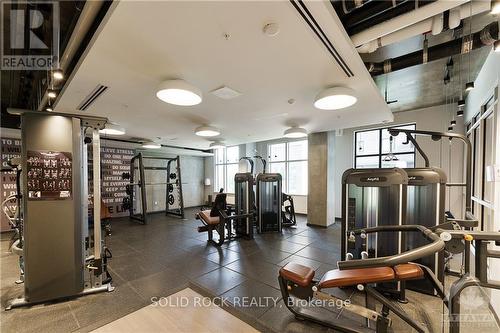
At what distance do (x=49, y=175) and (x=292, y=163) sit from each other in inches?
305

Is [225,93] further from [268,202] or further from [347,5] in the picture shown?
[268,202]

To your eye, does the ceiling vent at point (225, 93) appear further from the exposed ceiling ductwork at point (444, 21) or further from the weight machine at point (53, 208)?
the exposed ceiling ductwork at point (444, 21)

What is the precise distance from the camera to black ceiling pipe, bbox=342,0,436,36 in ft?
5.81

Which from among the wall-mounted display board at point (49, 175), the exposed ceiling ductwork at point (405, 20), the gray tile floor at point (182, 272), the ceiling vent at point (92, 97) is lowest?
the gray tile floor at point (182, 272)

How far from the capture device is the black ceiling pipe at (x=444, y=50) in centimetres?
213

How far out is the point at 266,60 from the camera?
2.36 metres

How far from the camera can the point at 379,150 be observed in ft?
22.7

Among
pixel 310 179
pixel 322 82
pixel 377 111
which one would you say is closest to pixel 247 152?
pixel 310 179

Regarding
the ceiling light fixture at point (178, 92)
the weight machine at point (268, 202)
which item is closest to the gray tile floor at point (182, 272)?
the weight machine at point (268, 202)

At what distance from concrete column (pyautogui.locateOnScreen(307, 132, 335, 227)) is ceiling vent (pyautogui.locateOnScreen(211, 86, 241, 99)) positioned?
12.9 ft

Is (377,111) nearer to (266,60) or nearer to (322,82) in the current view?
(322,82)

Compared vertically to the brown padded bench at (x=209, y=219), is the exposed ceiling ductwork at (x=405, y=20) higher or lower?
higher

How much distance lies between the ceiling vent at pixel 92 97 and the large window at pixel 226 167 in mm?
7105

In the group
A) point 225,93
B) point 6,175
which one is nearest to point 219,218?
point 225,93
